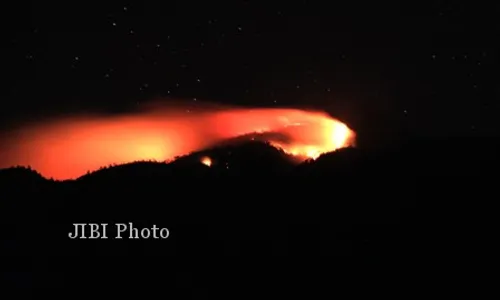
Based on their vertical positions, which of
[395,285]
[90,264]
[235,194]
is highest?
[235,194]

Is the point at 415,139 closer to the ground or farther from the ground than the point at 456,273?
farther from the ground

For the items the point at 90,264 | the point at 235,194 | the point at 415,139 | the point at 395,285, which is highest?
the point at 415,139

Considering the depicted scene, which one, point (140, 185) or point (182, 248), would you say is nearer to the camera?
point (182, 248)

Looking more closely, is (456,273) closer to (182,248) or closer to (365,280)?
(365,280)

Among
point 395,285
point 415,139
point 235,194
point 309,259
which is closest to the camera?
point 395,285

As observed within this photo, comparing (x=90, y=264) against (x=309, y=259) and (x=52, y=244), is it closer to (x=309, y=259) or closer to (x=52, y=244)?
(x=52, y=244)

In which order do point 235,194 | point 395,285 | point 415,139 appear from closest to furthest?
point 395,285
point 235,194
point 415,139

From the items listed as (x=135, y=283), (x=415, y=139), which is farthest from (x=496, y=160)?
(x=135, y=283)
